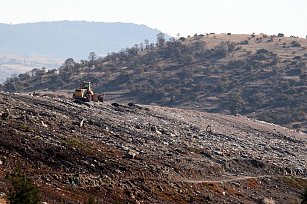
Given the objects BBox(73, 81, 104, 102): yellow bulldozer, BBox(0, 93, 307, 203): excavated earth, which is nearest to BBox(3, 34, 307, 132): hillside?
BBox(73, 81, 104, 102): yellow bulldozer

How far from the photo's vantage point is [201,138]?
234ft

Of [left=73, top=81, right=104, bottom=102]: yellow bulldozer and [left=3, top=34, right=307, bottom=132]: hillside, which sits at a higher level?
[left=73, top=81, right=104, bottom=102]: yellow bulldozer

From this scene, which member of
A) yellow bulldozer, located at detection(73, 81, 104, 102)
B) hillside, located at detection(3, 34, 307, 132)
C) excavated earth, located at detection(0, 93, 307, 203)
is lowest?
hillside, located at detection(3, 34, 307, 132)

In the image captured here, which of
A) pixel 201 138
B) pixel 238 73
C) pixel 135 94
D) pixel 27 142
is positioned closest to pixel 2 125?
pixel 27 142

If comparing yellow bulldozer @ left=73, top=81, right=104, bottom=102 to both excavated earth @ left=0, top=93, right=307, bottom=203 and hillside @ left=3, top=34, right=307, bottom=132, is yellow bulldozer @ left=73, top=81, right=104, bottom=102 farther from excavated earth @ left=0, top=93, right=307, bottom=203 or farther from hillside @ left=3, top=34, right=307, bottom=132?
hillside @ left=3, top=34, right=307, bottom=132

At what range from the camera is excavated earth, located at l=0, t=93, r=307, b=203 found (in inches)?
1764

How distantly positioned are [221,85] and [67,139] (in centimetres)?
12944

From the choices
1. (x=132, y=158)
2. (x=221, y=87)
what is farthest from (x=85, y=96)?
(x=221, y=87)

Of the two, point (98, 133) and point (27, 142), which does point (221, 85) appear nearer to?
point (98, 133)

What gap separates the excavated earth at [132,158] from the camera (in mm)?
44812

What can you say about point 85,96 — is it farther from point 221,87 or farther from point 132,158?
point 221,87

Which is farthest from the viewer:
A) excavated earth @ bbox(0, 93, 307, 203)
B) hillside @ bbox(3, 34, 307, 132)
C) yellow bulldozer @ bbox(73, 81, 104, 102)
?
hillside @ bbox(3, 34, 307, 132)

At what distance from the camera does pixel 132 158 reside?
173 feet

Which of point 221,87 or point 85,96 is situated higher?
point 85,96
